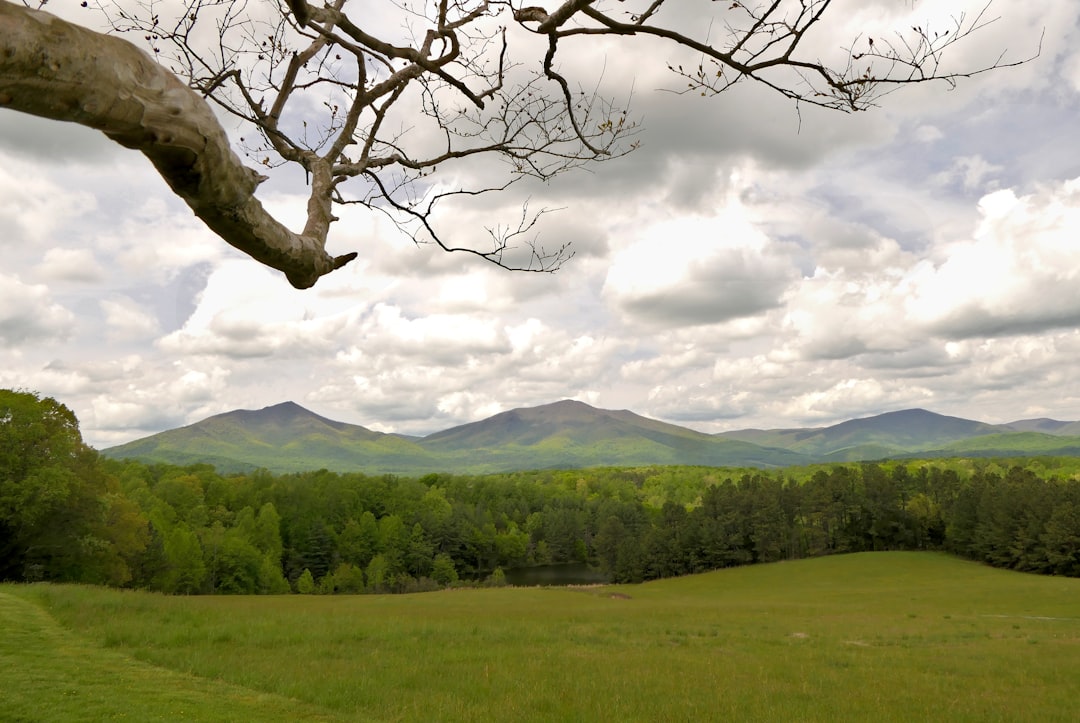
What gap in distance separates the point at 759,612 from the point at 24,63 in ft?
114

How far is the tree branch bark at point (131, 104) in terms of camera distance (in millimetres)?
2652

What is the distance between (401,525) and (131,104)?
89.2 meters

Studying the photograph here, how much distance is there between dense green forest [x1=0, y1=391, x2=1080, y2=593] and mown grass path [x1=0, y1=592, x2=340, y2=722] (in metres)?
24.3

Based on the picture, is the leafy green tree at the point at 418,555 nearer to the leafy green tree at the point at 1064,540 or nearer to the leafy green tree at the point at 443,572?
the leafy green tree at the point at 443,572

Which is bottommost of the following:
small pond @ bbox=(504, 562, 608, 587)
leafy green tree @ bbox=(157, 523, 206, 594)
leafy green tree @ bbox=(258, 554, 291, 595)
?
small pond @ bbox=(504, 562, 608, 587)

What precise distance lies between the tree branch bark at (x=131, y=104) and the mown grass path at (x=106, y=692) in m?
8.11

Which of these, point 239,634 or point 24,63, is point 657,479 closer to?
point 239,634

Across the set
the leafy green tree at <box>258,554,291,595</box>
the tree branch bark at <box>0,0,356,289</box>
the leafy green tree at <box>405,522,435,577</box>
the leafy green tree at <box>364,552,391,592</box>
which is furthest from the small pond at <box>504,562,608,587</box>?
the tree branch bark at <box>0,0,356,289</box>

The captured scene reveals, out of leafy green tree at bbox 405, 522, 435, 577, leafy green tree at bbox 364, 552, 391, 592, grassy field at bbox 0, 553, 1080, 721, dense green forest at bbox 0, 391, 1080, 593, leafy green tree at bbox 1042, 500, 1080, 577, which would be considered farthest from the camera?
leafy green tree at bbox 405, 522, 435, 577

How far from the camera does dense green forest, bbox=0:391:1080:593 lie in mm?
34219

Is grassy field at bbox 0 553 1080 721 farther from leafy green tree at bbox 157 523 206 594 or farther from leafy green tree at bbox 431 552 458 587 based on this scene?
leafy green tree at bbox 431 552 458 587

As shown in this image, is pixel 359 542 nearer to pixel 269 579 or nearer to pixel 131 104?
pixel 269 579

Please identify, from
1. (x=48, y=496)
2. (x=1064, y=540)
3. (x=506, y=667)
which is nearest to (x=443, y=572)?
(x=48, y=496)

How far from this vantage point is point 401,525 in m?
87.0
